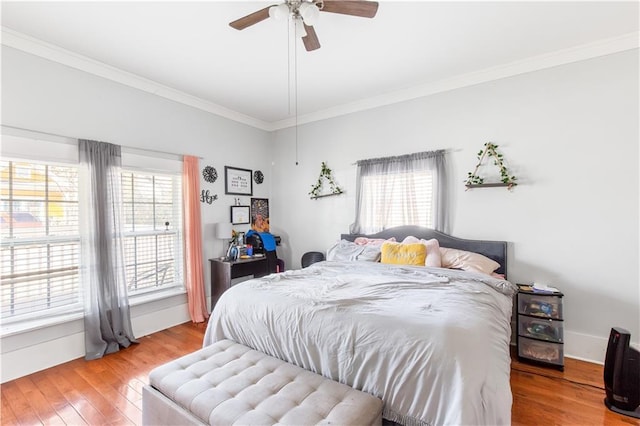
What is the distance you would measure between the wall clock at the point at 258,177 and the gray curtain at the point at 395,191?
1.67 meters

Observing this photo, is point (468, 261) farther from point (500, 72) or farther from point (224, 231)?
point (224, 231)

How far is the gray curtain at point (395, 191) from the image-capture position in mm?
3379

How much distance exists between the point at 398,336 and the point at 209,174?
11.0ft

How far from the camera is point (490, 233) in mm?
3150

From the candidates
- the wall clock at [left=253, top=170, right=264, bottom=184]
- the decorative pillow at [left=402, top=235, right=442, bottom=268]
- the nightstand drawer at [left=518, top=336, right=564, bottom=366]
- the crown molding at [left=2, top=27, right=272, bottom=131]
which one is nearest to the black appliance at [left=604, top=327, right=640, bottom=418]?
the nightstand drawer at [left=518, top=336, right=564, bottom=366]

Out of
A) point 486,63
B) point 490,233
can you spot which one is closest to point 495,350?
point 490,233

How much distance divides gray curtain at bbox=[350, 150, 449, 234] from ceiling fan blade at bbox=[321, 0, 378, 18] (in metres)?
1.97

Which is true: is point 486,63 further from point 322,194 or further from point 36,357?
point 36,357

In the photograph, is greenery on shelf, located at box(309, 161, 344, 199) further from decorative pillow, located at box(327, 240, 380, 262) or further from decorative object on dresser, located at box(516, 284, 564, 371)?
decorative object on dresser, located at box(516, 284, 564, 371)

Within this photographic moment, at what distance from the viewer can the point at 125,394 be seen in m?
2.22

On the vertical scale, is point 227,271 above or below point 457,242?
below

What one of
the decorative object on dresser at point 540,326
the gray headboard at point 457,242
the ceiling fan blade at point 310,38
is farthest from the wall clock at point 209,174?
the decorative object on dresser at point 540,326

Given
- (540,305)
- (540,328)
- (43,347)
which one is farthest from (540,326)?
(43,347)

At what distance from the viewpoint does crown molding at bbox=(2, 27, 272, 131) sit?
248 centimetres
